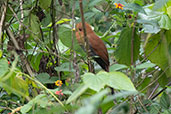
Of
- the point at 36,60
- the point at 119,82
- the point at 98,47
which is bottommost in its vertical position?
the point at 98,47

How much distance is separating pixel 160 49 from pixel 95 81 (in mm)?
1275

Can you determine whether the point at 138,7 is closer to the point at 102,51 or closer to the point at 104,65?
the point at 104,65

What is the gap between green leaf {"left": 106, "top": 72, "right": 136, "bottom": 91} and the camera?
3.14 feet

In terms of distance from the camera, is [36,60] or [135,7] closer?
[135,7]

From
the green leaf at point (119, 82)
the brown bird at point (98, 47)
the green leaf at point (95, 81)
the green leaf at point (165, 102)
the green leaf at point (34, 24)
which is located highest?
the green leaf at point (34, 24)

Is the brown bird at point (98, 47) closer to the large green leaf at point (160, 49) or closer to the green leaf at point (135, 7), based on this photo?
the large green leaf at point (160, 49)

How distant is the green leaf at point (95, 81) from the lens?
2.97ft

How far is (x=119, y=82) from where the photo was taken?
3.22 feet

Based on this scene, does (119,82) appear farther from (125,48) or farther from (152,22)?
(125,48)

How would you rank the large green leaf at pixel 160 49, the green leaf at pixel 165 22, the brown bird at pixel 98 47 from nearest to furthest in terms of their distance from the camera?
the green leaf at pixel 165 22, the large green leaf at pixel 160 49, the brown bird at pixel 98 47

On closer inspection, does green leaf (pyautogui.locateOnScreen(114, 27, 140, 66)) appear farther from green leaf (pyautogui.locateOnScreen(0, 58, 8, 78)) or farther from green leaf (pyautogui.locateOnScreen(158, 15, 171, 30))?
green leaf (pyautogui.locateOnScreen(0, 58, 8, 78))

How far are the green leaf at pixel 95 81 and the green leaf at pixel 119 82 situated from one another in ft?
0.07

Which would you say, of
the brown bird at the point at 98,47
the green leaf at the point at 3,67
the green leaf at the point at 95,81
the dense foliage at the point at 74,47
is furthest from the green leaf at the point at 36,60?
the green leaf at the point at 95,81

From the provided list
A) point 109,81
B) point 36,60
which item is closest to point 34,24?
point 36,60
